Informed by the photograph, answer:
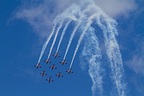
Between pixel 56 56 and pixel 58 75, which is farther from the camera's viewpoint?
pixel 58 75

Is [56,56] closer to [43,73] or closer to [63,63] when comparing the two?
[63,63]

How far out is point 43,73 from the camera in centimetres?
14038

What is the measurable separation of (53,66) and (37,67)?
4.80 m

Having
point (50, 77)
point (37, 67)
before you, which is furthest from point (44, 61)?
point (50, 77)

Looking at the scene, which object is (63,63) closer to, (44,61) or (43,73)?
(44,61)

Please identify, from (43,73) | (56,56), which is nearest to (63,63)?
(56,56)

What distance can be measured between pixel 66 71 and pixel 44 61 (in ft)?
20.9

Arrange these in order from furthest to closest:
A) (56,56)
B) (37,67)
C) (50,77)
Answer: (50,77), (37,67), (56,56)

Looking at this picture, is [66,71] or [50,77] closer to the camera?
[66,71]

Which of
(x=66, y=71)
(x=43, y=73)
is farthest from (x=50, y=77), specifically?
(x=66, y=71)

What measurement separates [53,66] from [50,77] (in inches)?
315

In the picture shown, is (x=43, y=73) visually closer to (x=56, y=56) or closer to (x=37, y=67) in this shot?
(x=37, y=67)

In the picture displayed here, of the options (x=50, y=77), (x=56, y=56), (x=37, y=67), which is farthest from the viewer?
(x=50, y=77)

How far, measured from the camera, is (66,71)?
428 feet
